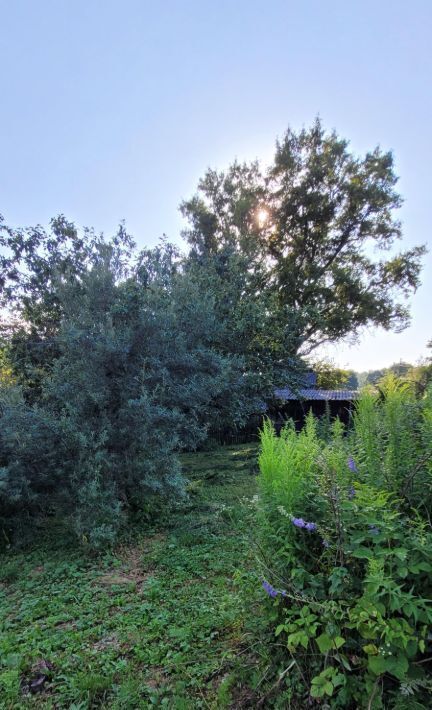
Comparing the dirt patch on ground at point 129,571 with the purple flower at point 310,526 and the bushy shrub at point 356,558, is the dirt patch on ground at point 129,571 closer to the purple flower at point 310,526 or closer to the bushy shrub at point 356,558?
the bushy shrub at point 356,558

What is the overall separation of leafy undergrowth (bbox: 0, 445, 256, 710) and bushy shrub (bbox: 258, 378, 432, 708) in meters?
0.53

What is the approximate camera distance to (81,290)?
14.5 ft

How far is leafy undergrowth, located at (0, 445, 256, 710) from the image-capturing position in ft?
5.77

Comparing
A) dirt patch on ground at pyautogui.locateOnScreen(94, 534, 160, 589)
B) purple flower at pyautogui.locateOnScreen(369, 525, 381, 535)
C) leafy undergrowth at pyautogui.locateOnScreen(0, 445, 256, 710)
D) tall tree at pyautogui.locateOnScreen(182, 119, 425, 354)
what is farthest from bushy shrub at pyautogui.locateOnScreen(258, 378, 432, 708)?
tall tree at pyautogui.locateOnScreen(182, 119, 425, 354)

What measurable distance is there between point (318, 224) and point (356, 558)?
51.5ft

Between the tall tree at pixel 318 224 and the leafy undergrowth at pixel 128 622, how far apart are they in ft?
38.5

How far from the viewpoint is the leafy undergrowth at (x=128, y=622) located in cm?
176

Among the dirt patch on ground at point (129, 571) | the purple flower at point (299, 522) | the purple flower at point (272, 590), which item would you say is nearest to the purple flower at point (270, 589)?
the purple flower at point (272, 590)

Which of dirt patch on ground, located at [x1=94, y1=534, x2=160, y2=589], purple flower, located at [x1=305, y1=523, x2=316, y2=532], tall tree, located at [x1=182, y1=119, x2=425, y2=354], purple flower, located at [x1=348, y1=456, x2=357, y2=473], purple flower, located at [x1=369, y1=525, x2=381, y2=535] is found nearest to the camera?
purple flower, located at [x1=369, y1=525, x2=381, y2=535]

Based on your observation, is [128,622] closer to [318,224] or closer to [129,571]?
[129,571]

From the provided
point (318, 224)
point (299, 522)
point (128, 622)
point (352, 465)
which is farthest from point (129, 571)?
point (318, 224)

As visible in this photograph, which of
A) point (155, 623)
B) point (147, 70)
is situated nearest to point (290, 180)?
point (147, 70)

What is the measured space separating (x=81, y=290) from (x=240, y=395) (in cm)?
324

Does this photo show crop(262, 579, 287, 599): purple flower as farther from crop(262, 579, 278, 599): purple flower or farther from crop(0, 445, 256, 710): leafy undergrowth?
crop(0, 445, 256, 710): leafy undergrowth
